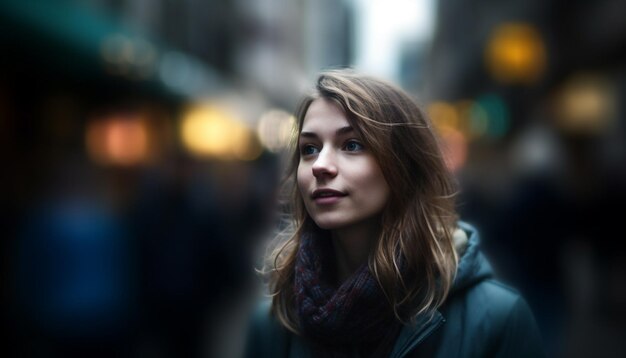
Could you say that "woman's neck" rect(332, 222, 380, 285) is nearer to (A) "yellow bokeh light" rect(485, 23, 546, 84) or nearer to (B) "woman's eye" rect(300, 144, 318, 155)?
(B) "woman's eye" rect(300, 144, 318, 155)

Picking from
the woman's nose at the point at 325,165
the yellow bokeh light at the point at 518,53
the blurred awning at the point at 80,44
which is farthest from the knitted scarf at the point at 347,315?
the yellow bokeh light at the point at 518,53

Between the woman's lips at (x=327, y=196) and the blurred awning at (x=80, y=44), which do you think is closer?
the woman's lips at (x=327, y=196)

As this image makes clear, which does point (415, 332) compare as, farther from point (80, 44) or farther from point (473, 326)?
point (80, 44)

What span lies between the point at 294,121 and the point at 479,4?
28.9 metres

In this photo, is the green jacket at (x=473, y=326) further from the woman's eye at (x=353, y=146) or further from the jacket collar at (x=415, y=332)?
the woman's eye at (x=353, y=146)

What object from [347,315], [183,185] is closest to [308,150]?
[347,315]

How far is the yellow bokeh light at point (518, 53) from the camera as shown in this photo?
14.0 metres

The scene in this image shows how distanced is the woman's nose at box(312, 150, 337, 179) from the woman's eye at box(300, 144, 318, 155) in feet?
0.27

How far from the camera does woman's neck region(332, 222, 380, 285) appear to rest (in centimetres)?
222

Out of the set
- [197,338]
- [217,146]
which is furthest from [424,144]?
A: [217,146]

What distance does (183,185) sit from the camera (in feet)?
24.7

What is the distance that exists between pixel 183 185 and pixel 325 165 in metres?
5.64

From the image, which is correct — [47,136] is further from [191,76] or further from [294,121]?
[294,121]

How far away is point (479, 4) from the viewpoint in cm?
2939
